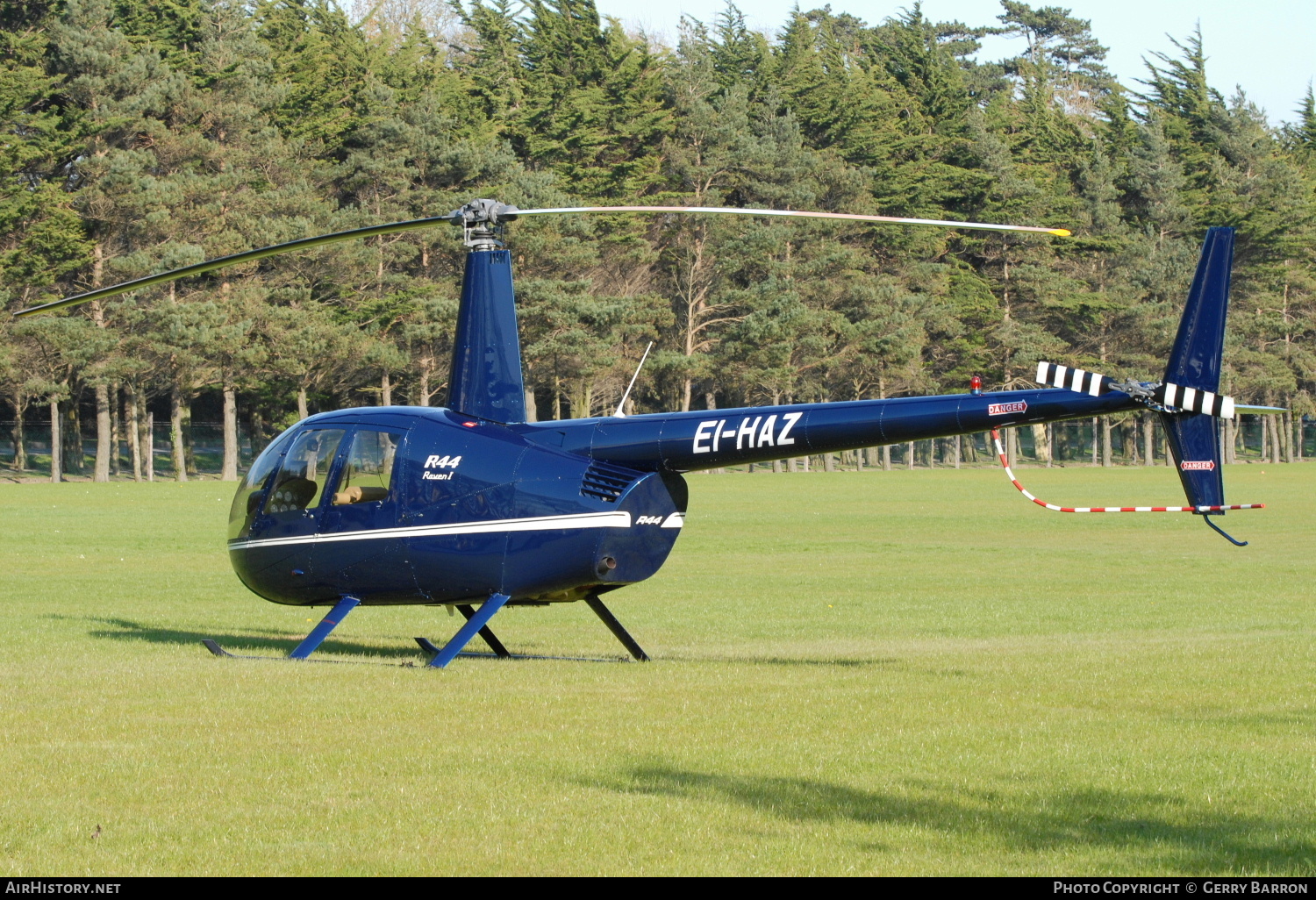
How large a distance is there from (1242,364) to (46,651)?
8946 centimetres

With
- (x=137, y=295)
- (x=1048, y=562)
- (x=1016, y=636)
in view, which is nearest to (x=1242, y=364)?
(x=137, y=295)

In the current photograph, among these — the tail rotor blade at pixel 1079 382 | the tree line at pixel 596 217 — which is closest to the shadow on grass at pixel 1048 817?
the tail rotor blade at pixel 1079 382

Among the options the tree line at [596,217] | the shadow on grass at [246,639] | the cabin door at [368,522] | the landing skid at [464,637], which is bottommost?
the shadow on grass at [246,639]

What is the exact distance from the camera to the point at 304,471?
13.3 m

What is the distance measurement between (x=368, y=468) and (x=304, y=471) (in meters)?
0.77

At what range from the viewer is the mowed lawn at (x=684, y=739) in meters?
6.45

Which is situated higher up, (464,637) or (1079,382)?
(1079,382)

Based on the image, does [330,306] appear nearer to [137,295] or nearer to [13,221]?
[137,295]

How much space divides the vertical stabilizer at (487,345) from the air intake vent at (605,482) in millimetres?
971

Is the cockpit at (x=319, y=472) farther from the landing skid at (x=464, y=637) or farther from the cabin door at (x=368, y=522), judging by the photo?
the landing skid at (x=464, y=637)

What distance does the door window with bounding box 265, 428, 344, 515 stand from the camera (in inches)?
519

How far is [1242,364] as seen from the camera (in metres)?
92.3

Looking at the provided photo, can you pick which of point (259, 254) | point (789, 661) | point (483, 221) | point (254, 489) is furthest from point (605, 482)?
point (254, 489)

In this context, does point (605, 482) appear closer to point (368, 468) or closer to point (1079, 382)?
point (368, 468)
